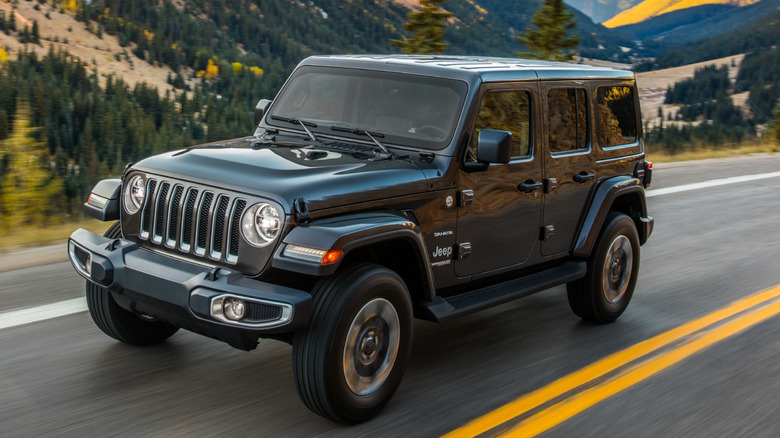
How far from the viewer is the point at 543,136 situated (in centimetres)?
522

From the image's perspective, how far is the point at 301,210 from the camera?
12.2ft

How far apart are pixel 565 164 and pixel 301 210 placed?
7.63ft

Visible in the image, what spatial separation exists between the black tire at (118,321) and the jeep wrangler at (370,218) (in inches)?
0.5

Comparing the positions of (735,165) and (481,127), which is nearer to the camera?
(481,127)

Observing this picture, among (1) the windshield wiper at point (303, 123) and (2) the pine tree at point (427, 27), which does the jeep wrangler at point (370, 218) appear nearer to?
(1) the windshield wiper at point (303, 123)

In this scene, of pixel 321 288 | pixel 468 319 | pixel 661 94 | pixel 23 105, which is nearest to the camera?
pixel 321 288

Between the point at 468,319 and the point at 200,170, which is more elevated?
the point at 200,170

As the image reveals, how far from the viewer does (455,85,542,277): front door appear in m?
4.68

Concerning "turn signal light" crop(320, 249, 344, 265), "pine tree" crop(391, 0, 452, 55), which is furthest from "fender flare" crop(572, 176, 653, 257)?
"pine tree" crop(391, 0, 452, 55)

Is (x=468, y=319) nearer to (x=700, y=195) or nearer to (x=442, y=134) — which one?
(x=442, y=134)

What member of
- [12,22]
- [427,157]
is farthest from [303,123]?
[12,22]

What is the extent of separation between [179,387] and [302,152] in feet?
4.67

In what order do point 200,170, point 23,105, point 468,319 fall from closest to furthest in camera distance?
point 200,170, point 468,319, point 23,105

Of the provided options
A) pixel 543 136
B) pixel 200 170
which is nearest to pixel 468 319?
pixel 543 136
